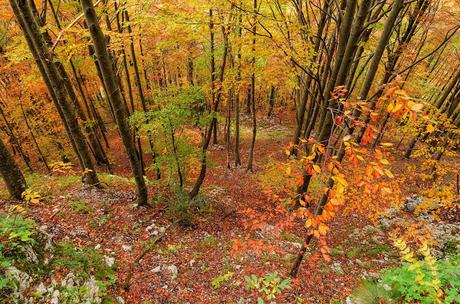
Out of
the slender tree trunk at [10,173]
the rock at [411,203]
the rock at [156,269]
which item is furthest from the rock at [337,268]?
the slender tree trunk at [10,173]

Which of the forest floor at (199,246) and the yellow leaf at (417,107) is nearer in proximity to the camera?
the yellow leaf at (417,107)

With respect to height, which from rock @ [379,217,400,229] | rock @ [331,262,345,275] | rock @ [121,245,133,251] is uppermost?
rock @ [121,245,133,251]

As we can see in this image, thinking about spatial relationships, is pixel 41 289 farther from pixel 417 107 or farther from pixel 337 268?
pixel 337 268

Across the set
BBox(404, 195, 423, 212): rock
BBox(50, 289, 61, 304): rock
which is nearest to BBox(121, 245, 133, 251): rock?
BBox(50, 289, 61, 304): rock

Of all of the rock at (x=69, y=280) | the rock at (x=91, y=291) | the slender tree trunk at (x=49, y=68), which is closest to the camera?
the rock at (x=69, y=280)

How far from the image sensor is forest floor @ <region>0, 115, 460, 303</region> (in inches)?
230

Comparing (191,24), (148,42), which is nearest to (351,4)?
(191,24)

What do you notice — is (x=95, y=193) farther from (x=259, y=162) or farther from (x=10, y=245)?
(x=259, y=162)

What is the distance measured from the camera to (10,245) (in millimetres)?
4047

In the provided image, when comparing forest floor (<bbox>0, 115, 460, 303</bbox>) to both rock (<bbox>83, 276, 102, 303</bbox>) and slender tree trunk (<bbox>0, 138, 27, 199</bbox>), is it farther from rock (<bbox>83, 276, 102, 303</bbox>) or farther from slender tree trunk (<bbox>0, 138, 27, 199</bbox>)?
slender tree trunk (<bbox>0, 138, 27, 199</bbox>)

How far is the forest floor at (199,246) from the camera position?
5840mm

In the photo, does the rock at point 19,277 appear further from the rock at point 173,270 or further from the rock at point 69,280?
the rock at point 173,270

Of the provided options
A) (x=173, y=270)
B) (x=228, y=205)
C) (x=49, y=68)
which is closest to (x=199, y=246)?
(x=173, y=270)

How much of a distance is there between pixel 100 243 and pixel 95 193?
2.59 meters
